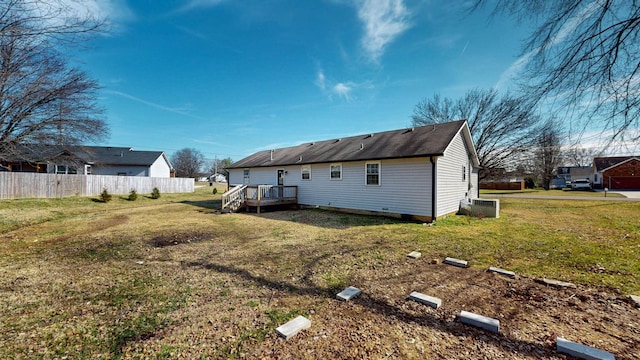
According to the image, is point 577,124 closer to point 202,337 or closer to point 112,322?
point 202,337

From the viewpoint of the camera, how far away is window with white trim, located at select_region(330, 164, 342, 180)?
12.7 m

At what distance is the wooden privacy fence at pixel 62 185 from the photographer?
14742mm

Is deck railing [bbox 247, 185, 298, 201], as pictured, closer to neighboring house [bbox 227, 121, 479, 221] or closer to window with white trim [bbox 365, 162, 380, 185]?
neighboring house [bbox 227, 121, 479, 221]

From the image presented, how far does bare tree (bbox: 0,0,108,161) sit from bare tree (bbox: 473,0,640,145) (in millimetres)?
5612

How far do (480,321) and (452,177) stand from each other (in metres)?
9.76


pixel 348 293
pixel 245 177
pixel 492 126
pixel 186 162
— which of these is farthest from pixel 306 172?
pixel 186 162

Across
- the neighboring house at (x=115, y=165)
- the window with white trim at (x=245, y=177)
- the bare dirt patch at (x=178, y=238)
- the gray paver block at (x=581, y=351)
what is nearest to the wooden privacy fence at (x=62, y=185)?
the neighboring house at (x=115, y=165)

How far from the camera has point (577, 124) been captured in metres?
3.02

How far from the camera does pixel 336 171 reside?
42.2ft

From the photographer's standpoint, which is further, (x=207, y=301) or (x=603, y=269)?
(x=603, y=269)

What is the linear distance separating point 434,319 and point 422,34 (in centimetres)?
969

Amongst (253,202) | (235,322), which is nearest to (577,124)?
(235,322)

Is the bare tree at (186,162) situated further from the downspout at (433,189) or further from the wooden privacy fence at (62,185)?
the downspout at (433,189)

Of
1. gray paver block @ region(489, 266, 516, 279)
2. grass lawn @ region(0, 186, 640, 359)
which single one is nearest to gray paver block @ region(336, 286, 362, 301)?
grass lawn @ region(0, 186, 640, 359)
